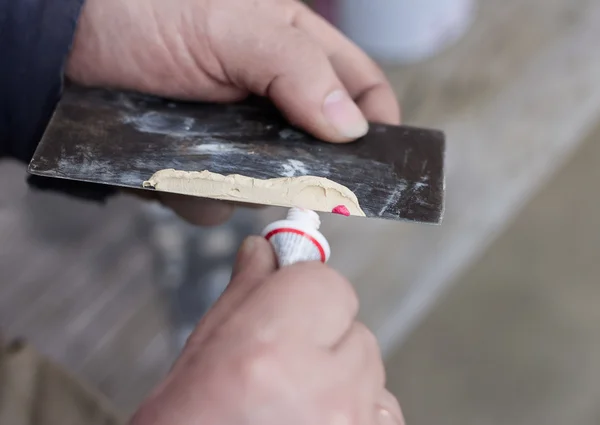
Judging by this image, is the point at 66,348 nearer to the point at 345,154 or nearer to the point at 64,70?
the point at 64,70

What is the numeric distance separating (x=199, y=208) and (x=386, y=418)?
0.99 ft

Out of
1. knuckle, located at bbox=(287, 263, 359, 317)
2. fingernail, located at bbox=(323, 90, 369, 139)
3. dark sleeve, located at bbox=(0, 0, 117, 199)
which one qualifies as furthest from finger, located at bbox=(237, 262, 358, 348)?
dark sleeve, located at bbox=(0, 0, 117, 199)

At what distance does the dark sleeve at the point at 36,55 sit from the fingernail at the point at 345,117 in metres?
0.22

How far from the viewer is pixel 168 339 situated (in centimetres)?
98

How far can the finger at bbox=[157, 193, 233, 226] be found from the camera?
2.05 ft

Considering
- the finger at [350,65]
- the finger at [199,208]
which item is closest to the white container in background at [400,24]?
the finger at [350,65]

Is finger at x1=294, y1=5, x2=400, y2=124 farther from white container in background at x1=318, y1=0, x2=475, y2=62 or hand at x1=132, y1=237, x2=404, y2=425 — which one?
white container in background at x1=318, y1=0, x2=475, y2=62

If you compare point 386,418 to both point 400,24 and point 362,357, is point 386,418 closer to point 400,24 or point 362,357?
point 362,357

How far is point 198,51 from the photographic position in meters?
0.59

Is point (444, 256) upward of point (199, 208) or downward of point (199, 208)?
downward

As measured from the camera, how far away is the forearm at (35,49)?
1.80ft

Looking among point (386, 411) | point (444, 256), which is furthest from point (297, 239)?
point (444, 256)

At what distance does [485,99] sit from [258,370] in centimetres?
100

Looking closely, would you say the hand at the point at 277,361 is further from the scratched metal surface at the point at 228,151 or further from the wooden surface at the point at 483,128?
the wooden surface at the point at 483,128
